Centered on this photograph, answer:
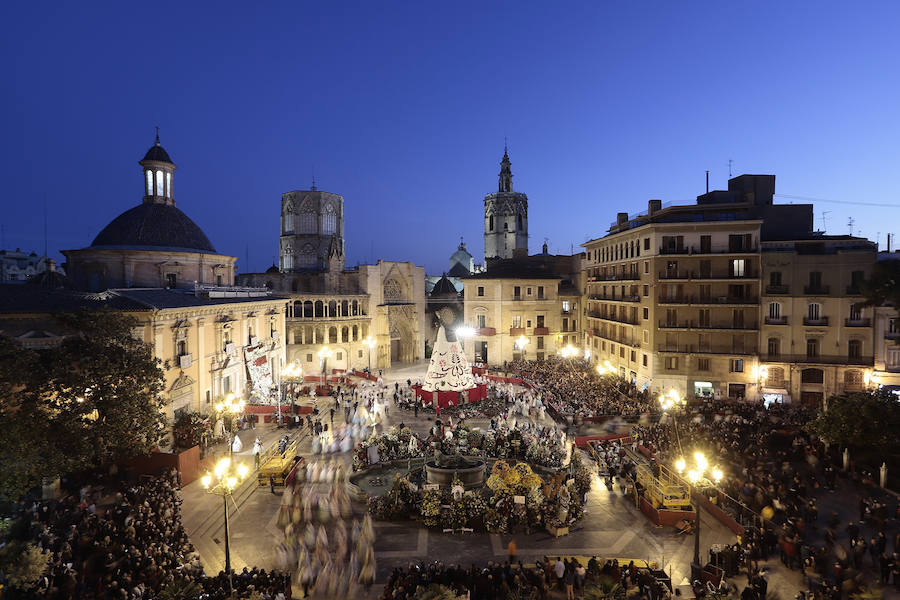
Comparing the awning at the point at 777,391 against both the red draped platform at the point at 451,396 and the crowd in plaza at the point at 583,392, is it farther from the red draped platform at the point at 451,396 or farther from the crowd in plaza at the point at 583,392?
the red draped platform at the point at 451,396

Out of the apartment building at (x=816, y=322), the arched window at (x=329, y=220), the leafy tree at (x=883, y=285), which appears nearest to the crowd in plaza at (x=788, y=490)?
the apartment building at (x=816, y=322)

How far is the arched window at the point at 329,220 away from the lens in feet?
198

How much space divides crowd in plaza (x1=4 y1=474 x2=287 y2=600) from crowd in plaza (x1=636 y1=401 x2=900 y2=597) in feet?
47.3

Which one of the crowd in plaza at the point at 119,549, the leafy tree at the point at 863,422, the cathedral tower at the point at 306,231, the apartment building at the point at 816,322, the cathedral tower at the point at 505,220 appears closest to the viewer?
the crowd in plaza at the point at 119,549

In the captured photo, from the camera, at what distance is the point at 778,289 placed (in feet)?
110

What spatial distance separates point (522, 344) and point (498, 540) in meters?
34.4

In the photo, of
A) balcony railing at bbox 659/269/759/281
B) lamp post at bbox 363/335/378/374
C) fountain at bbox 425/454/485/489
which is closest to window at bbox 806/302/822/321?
balcony railing at bbox 659/269/759/281

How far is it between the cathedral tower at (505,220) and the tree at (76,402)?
73.6 meters

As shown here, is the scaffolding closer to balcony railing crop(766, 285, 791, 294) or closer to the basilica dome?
balcony railing crop(766, 285, 791, 294)

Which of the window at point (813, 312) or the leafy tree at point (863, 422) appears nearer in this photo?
the leafy tree at point (863, 422)

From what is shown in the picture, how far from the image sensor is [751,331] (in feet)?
110

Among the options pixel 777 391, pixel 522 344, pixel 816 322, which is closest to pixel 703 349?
pixel 777 391

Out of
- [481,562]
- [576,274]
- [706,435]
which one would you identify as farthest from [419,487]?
[576,274]

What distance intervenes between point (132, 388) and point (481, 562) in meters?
14.1
